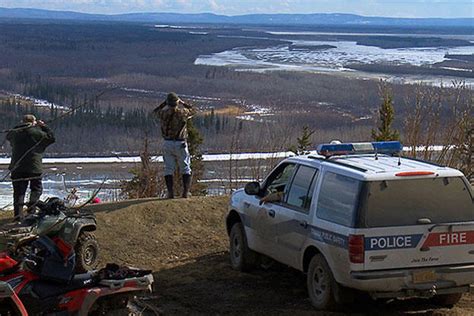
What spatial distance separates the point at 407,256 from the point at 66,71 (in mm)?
89362

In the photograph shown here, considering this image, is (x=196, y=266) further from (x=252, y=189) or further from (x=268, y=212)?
(x=268, y=212)

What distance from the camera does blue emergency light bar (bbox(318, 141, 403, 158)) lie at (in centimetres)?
966

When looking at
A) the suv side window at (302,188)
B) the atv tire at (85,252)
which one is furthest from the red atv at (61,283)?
the suv side window at (302,188)

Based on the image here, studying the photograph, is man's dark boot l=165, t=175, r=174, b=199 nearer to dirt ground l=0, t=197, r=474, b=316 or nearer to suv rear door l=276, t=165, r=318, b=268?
dirt ground l=0, t=197, r=474, b=316

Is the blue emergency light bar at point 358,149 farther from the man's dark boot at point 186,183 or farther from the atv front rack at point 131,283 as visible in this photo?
the man's dark boot at point 186,183

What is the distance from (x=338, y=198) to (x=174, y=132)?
227 inches

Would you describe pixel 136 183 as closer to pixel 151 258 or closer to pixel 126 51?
pixel 151 258

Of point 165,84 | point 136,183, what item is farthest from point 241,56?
point 136,183

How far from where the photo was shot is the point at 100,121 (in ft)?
161

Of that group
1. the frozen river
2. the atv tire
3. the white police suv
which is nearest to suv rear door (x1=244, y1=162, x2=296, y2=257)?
the white police suv

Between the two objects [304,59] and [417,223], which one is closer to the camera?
[417,223]

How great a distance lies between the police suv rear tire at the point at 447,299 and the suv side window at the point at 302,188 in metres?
1.60

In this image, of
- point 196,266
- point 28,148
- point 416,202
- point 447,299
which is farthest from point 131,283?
point 28,148

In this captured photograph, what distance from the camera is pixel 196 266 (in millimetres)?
11445
